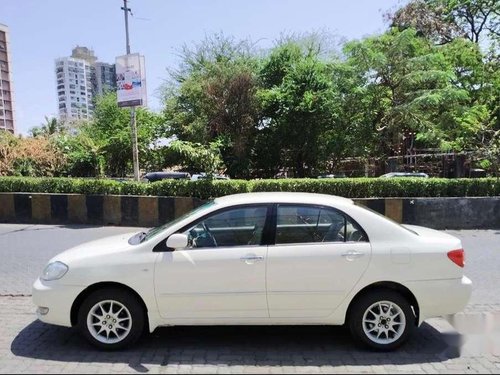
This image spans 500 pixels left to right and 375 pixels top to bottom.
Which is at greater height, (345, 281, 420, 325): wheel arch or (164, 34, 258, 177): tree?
(164, 34, 258, 177): tree

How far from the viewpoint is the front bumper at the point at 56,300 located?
4.34 m

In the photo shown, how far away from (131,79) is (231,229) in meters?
9.42

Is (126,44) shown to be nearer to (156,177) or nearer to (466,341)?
(156,177)

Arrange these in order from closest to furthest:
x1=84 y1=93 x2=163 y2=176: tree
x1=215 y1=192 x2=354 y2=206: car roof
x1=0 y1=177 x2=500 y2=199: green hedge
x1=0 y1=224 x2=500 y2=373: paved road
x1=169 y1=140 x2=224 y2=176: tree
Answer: x1=0 y1=224 x2=500 y2=373: paved road < x1=215 y1=192 x2=354 y2=206: car roof < x1=0 y1=177 x2=500 y2=199: green hedge < x1=169 y1=140 x2=224 y2=176: tree < x1=84 y1=93 x2=163 y2=176: tree

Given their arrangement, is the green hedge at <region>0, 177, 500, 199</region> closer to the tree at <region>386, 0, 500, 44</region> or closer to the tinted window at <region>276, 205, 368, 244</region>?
the tinted window at <region>276, 205, 368, 244</region>

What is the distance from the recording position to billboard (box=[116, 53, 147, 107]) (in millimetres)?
12641

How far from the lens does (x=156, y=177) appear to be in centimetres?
1795

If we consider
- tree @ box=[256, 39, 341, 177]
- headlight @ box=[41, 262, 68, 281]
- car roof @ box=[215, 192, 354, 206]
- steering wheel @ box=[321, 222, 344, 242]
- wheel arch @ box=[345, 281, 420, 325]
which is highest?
tree @ box=[256, 39, 341, 177]

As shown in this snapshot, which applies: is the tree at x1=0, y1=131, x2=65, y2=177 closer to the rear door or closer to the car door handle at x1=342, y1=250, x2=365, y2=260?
the rear door

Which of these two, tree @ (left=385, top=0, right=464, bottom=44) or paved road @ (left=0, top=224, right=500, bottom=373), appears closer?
paved road @ (left=0, top=224, right=500, bottom=373)

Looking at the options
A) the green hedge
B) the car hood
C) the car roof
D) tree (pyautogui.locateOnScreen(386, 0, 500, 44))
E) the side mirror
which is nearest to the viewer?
the side mirror

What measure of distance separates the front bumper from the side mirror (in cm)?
92

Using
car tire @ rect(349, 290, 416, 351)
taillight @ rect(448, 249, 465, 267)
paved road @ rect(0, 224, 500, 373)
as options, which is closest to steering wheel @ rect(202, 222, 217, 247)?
paved road @ rect(0, 224, 500, 373)

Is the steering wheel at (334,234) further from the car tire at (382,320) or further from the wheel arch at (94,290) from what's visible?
the wheel arch at (94,290)
